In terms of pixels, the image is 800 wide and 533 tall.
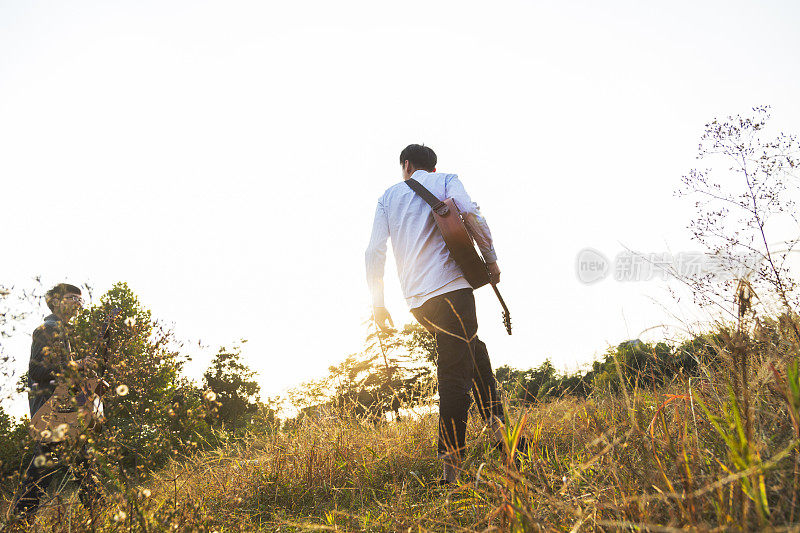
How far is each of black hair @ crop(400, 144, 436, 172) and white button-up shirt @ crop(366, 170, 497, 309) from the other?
0.17 metres

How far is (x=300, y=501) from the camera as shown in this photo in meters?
2.83

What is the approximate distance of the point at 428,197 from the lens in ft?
8.95

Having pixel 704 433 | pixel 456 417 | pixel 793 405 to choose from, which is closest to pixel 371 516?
pixel 456 417

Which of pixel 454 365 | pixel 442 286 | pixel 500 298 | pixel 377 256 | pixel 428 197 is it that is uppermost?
pixel 428 197

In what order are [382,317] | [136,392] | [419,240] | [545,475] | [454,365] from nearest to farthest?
[545,475]
[136,392]
[454,365]
[419,240]
[382,317]

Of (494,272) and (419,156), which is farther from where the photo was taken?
(419,156)

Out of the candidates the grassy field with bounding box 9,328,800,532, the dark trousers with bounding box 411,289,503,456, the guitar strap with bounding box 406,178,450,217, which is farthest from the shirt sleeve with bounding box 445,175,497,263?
the grassy field with bounding box 9,328,800,532

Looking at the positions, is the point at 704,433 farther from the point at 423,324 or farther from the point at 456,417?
the point at 423,324

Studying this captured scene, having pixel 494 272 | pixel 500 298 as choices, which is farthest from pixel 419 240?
pixel 500 298

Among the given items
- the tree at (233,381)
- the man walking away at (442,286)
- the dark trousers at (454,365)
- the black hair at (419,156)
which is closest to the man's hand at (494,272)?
the man walking away at (442,286)

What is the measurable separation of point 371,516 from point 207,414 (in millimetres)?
1061

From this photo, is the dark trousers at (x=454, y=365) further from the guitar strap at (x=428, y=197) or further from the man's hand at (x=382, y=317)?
the guitar strap at (x=428, y=197)

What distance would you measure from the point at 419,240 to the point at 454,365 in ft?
2.75

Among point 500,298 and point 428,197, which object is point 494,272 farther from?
point 428,197
